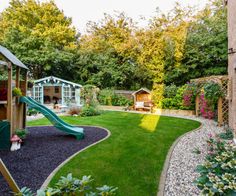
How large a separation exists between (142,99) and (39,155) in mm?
11734

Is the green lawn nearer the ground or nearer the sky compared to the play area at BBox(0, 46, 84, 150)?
nearer the ground

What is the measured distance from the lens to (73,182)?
1.75 m

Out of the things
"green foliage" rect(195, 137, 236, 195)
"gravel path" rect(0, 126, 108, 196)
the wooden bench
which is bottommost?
"gravel path" rect(0, 126, 108, 196)

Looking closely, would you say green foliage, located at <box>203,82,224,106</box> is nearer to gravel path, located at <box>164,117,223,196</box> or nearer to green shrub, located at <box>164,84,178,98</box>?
gravel path, located at <box>164,117,223,196</box>

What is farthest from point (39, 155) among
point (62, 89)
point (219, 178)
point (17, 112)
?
point (62, 89)

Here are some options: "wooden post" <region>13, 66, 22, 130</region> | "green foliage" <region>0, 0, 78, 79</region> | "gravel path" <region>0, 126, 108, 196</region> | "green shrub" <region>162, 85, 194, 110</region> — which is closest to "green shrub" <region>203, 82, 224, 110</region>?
"green shrub" <region>162, 85, 194, 110</region>

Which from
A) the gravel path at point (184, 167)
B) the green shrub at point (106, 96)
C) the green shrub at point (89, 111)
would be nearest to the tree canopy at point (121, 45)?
the green shrub at point (106, 96)

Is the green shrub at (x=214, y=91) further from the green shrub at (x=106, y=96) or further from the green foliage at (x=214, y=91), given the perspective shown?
the green shrub at (x=106, y=96)

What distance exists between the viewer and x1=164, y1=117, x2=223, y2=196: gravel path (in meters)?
3.15

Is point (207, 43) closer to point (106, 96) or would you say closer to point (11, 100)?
point (106, 96)

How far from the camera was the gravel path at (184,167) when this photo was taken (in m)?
3.15

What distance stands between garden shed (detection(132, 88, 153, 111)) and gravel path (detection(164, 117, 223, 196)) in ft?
28.2

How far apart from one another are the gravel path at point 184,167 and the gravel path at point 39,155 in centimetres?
239

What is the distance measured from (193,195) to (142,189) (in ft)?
2.66
